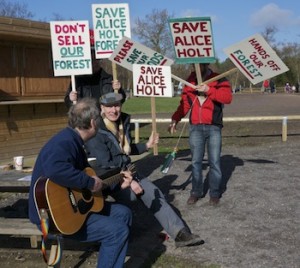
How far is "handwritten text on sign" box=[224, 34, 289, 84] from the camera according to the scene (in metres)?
6.04

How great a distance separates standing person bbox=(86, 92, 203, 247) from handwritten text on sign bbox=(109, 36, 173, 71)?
3.92 feet

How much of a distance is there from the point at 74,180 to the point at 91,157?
1.48m

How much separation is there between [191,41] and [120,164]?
2.03 m

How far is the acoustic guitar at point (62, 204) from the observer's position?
3586 millimetres

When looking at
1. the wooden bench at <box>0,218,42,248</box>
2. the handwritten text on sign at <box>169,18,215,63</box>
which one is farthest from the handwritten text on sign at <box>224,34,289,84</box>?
the wooden bench at <box>0,218,42,248</box>

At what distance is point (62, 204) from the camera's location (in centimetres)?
367

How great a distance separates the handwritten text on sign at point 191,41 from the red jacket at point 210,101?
34 cm

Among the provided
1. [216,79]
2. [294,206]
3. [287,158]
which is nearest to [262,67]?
[216,79]

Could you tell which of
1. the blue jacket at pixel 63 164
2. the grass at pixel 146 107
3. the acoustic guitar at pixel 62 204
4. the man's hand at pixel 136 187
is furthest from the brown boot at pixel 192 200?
the grass at pixel 146 107

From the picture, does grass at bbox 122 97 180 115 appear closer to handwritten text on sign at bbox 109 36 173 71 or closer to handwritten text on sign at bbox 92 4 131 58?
handwritten text on sign at bbox 92 4 131 58

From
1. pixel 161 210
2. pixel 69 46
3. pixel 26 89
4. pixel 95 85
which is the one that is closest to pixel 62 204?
pixel 161 210

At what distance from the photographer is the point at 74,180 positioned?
3.72m

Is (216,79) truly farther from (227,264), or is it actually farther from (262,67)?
(227,264)

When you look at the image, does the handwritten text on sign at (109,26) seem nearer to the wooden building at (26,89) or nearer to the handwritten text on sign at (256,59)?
the handwritten text on sign at (256,59)
